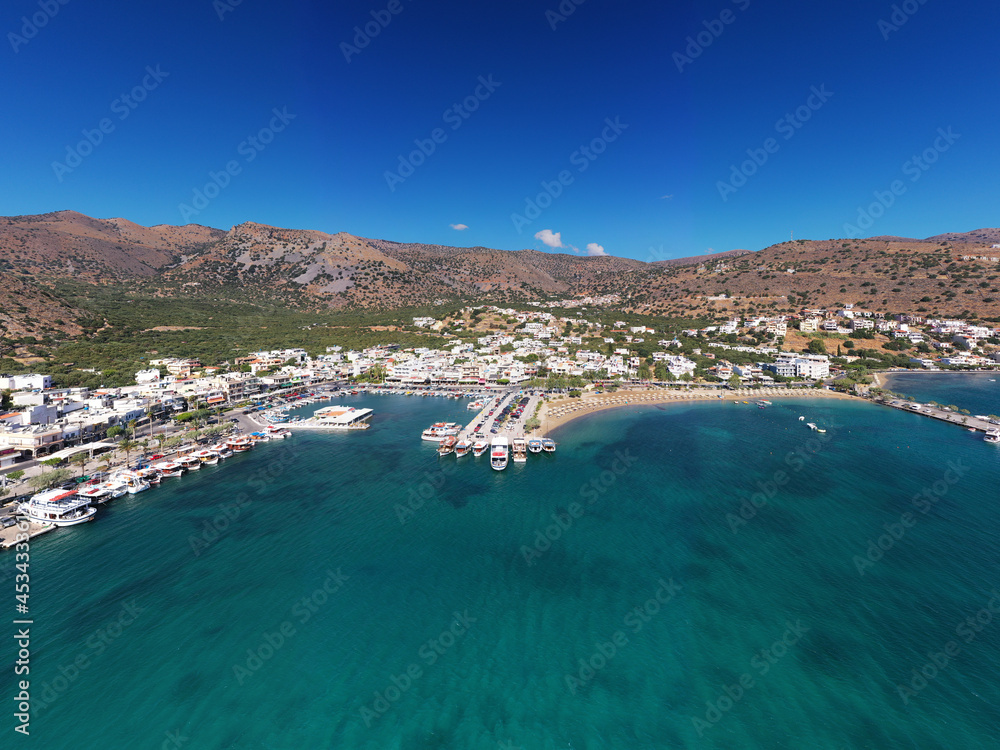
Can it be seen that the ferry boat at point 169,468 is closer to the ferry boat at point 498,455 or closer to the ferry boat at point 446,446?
the ferry boat at point 446,446

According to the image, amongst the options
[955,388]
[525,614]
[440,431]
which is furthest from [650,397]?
[525,614]

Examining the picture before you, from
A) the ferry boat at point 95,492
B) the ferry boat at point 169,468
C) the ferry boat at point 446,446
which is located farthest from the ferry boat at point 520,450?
the ferry boat at point 95,492

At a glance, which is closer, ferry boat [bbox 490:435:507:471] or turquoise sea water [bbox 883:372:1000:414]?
ferry boat [bbox 490:435:507:471]

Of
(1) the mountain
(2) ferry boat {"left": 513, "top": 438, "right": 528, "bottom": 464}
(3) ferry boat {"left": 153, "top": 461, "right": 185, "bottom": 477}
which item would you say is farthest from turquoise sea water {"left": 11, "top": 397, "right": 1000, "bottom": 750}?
(1) the mountain

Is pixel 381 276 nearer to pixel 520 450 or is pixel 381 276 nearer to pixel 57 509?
pixel 520 450

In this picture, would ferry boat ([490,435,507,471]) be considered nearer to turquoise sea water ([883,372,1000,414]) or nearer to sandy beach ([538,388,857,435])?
sandy beach ([538,388,857,435])

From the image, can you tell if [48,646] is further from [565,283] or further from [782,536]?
[565,283]
